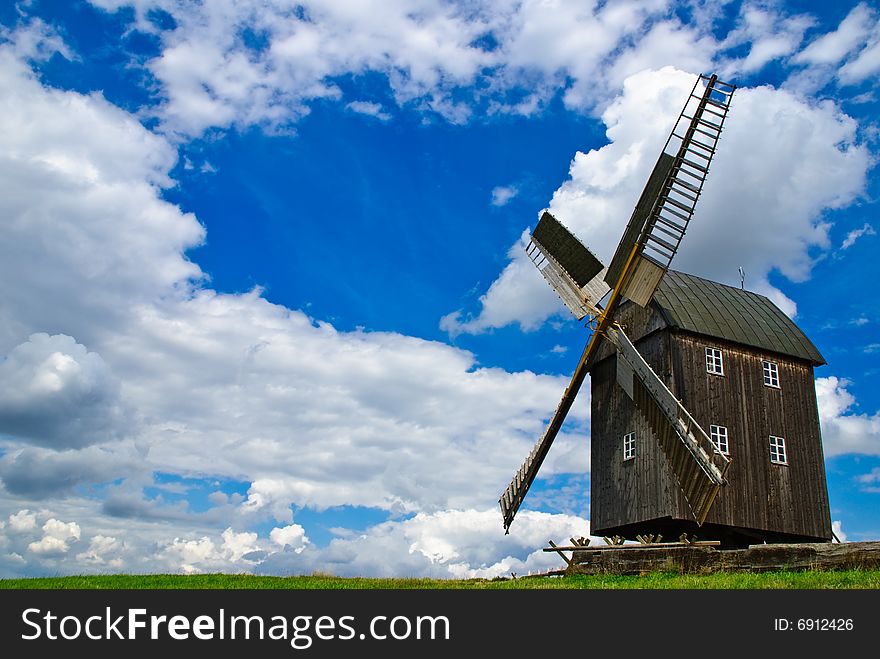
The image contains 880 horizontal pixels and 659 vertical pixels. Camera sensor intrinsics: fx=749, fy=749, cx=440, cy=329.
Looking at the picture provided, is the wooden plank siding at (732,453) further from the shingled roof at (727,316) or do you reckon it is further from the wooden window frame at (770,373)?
the shingled roof at (727,316)

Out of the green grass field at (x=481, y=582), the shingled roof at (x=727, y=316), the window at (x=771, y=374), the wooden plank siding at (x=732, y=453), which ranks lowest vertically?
the green grass field at (x=481, y=582)

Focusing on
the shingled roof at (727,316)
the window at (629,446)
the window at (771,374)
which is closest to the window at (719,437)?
the window at (629,446)

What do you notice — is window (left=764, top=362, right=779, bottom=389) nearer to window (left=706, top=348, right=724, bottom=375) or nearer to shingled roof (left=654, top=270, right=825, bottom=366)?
shingled roof (left=654, top=270, right=825, bottom=366)

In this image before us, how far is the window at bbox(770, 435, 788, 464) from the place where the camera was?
89.6ft

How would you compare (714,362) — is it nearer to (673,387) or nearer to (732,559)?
(673,387)

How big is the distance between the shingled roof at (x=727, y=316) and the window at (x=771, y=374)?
58 cm

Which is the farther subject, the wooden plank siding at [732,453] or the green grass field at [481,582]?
the wooden plank siding at [732,453]

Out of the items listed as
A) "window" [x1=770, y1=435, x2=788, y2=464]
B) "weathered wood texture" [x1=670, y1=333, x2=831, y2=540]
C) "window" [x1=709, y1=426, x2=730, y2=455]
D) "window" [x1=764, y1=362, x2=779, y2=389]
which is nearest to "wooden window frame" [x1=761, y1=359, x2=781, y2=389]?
"window" [x1=764, y1=362, x2=779, y2=389]

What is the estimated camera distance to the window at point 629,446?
27984 millimetres

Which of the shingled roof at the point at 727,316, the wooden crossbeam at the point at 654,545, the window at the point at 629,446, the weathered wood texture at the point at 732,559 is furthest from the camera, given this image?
the window at the point at 629,446

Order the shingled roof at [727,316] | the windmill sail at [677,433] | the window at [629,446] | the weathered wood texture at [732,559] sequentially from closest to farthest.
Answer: the weathered wood texture at [732,559], the windmill sail at [677,433], the shingled roof at [727,316], the window at [629,446]

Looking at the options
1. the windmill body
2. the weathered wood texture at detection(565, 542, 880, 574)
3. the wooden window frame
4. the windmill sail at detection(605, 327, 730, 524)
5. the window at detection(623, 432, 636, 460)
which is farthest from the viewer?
the wooden window frame

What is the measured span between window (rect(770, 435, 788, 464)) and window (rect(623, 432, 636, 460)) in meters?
4.89
